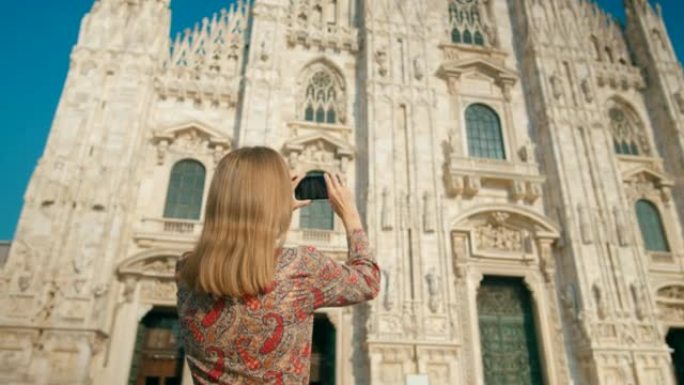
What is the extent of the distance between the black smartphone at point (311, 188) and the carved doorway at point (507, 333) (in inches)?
477

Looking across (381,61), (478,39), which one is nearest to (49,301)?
(381,61)

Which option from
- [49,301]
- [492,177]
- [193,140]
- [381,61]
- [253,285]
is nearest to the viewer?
[253,285]

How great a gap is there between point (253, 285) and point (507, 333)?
13.1 metres

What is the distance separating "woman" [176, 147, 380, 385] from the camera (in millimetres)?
1681

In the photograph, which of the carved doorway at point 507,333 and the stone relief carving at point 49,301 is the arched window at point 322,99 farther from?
the stone relief carving at point 49,301

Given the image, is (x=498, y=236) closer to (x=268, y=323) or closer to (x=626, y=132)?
(x=626, y=132)

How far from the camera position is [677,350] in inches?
567

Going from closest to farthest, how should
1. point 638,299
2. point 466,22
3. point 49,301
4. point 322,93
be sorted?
point 49,301
point 638,299
point 322,93
point 466,22

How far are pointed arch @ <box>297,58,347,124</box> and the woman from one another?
13.6 meters

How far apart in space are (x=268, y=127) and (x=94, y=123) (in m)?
4.77

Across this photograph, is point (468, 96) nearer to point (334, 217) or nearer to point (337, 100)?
point (337, 100)

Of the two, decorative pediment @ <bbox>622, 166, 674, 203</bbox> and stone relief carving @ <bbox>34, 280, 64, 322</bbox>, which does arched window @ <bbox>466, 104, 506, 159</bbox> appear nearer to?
decorative pediment @ <bbox>622, 166, 674, 203</bbox>

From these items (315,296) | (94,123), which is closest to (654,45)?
(94,123)

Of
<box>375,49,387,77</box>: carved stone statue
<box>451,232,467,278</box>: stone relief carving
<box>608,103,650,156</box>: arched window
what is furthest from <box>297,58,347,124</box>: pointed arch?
<box>608,103,650,156</box>: arched window
